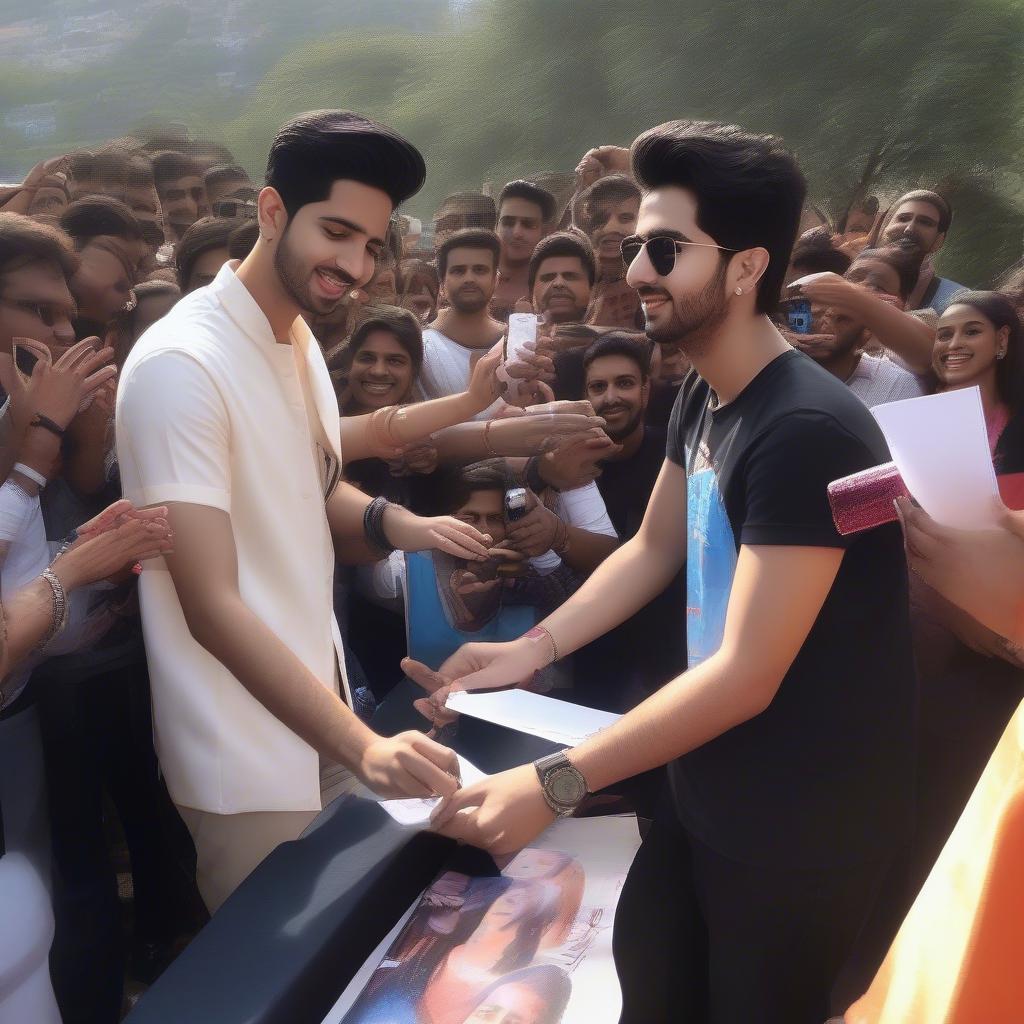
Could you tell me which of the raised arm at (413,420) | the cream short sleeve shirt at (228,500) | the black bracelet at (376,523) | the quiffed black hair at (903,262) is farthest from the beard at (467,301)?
the quiffed black hair at (903,262)

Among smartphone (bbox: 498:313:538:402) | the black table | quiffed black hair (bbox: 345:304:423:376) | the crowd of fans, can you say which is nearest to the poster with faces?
the black table

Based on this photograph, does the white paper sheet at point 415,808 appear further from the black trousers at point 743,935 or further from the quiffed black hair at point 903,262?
the quiffed black hair at point 903,262

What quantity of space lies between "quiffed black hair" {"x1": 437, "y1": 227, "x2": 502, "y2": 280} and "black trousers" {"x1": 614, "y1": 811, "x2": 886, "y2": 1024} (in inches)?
62.5

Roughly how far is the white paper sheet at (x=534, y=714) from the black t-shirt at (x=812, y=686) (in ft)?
0.56

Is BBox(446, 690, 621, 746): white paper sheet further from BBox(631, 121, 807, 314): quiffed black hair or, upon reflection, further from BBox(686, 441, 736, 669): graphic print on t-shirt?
BBox(631, 121, 807, 314): quiffed black hair

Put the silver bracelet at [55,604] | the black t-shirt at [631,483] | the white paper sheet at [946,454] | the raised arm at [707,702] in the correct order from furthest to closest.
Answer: the black t-shirt at [631,483] < the silver bracelet at [55,604] < the raised arm at [707,702] < the white paper sheet at [946,454]

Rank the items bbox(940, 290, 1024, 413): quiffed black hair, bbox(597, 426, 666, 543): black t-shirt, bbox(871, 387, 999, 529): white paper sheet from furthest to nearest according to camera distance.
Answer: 1. bbox(597, 426, 666, 543): black t-shirt
2. bbox(940, 290, 1024, 413): quiffed black hair
3. bbox(871, 387, 999, 529): white paper sheet

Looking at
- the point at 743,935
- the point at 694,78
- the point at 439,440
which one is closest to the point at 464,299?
the point at 439,440

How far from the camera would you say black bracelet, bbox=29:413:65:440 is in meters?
1.70

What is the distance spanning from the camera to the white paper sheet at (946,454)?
3.00ft

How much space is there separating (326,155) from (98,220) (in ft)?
3.46

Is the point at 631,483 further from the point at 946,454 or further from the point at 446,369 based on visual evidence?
the point at 946,454

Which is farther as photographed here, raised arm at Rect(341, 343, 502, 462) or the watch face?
raised arm at Rect(341, 343, 502, 462)

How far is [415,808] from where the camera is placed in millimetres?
1224
